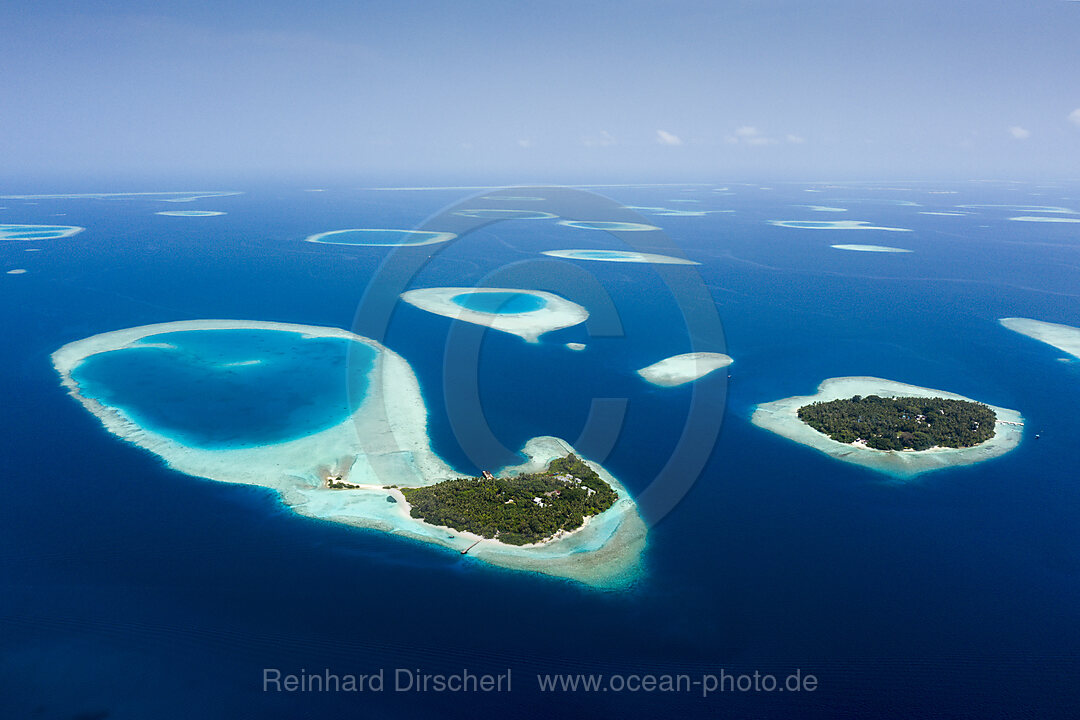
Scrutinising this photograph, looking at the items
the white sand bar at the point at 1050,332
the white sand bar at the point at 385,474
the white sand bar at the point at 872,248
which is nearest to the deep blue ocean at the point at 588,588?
the white sand bar at the point at 385,474

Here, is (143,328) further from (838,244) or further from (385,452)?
(838,244)

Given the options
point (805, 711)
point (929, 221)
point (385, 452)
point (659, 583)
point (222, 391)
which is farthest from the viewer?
point (929, 221)

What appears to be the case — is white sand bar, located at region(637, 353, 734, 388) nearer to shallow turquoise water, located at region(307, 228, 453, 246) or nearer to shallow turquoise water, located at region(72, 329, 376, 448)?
shallow turquoise water, located at region(72, 329, 376, 448)

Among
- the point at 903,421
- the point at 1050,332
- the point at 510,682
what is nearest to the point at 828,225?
the point at 1050,332

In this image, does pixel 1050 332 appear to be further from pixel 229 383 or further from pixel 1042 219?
pixel 1042 219

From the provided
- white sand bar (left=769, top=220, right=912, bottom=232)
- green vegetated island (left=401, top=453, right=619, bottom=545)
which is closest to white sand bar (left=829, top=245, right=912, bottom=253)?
white sand bar (left=769, top=220, right=912, bottom=232)

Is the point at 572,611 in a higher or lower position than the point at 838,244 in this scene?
lower

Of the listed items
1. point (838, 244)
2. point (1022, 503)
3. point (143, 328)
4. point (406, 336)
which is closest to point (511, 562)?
point (1022, 503)
